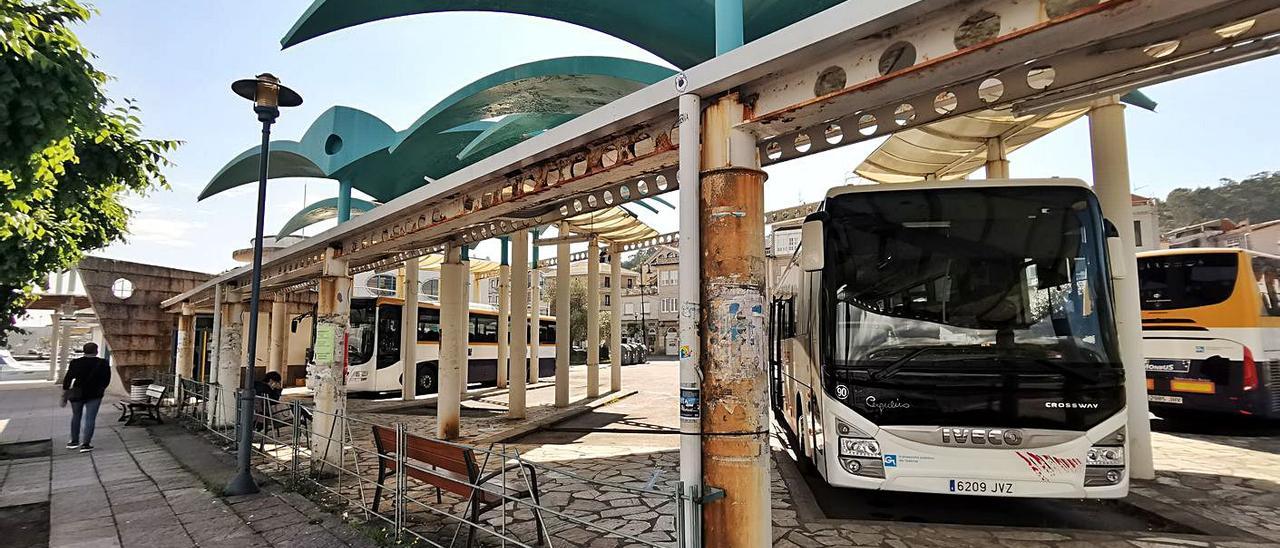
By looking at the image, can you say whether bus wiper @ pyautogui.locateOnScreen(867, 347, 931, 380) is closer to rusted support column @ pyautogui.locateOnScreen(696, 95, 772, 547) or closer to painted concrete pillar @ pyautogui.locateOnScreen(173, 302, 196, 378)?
rusted support column @ pyautogui.locateOnScreen(696, 95, 772, 547)

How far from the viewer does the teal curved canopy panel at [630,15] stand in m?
6.69

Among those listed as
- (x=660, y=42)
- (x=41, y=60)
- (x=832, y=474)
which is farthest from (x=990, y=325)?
(x=41, y=60)

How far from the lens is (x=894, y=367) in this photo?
4832mm

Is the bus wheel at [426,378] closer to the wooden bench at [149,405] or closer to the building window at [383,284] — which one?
the wooden bench at [149,405]

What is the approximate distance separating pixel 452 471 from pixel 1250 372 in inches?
424

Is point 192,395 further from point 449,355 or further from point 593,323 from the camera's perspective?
point 593,323

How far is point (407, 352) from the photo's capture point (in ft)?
51.0

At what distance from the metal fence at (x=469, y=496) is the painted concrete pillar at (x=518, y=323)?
10.2 feet

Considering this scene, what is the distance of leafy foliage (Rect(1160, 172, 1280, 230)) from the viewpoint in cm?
4231

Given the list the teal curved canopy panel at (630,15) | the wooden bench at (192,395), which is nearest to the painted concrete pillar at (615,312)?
the wooden bench at (192,395)

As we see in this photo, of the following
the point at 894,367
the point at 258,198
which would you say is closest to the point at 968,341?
the point at 894,367

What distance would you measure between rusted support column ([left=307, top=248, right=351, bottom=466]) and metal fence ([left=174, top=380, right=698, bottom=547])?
0.09 ft

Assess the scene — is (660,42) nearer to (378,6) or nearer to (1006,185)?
(378,6)

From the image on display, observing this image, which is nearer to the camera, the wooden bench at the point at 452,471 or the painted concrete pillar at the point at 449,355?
the wooden bench at the point at 452,471
